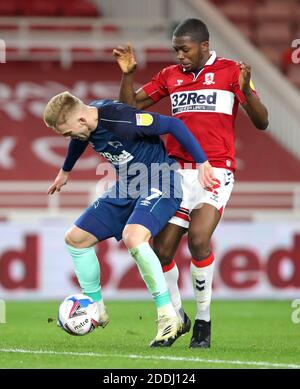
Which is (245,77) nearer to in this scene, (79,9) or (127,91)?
(127,91)

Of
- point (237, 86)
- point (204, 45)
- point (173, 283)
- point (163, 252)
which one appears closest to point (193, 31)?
point (204, 45)

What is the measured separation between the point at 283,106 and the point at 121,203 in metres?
11.3

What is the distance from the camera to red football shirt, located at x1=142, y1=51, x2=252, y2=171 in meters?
8.47

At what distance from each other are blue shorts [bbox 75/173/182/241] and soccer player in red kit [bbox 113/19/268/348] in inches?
7.9

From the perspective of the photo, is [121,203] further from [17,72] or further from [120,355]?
[17,72]

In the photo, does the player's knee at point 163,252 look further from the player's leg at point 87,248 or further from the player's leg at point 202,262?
the player's leg at point 87,248

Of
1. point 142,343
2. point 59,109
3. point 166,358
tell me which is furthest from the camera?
point 142,343

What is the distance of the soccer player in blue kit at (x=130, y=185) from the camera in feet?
26.2

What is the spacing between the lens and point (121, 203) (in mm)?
8383

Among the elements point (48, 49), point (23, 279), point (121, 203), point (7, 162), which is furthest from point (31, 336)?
point (48, 49)

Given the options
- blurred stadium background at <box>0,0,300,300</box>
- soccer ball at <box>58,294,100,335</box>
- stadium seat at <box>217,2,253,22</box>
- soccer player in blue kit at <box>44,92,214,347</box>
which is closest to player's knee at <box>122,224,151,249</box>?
soccer player in blue kit at <box>44,92,214,347</box>

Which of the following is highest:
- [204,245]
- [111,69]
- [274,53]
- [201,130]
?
[274,53]

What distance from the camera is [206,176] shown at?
7988 millimetres

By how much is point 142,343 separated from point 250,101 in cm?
192
